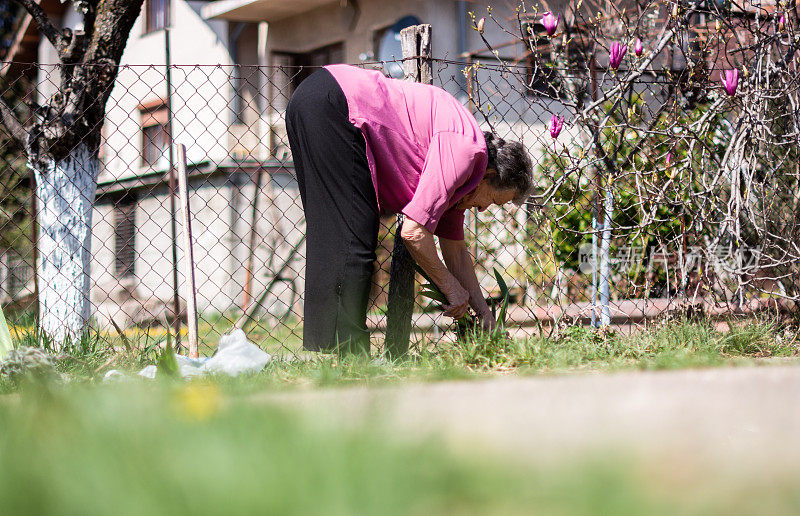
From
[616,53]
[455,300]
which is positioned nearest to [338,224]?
[455,300]

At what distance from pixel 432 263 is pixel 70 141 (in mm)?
2534

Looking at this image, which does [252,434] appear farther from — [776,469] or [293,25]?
[293,25]

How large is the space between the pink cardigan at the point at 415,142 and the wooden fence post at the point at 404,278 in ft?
1.37

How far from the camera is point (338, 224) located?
313cm

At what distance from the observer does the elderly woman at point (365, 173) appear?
3.04 metres

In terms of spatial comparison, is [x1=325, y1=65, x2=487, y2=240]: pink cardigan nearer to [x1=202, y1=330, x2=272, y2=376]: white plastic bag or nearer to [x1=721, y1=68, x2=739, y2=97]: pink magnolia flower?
[x1=202, y1=330, x2=272, y2=376]: white plastic bag

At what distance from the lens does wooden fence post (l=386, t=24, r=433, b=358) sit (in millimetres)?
3486

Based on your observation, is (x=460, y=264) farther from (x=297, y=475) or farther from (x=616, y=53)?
(x=297, y=475)

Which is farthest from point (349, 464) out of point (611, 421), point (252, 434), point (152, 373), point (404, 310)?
point (404, 310)

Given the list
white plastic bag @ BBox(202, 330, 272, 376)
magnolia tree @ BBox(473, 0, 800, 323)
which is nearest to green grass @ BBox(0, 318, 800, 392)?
white plastic bag @ BBox(202, 330, 272, 376)

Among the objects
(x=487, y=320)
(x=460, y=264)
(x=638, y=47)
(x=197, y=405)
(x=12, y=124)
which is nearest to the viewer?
(x=197, y=405)

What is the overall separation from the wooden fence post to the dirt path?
1.63 meters

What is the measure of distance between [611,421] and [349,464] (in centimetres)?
64

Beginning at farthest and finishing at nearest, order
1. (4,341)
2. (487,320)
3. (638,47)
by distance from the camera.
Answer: (638,47)
(487,320)
(4,341)
